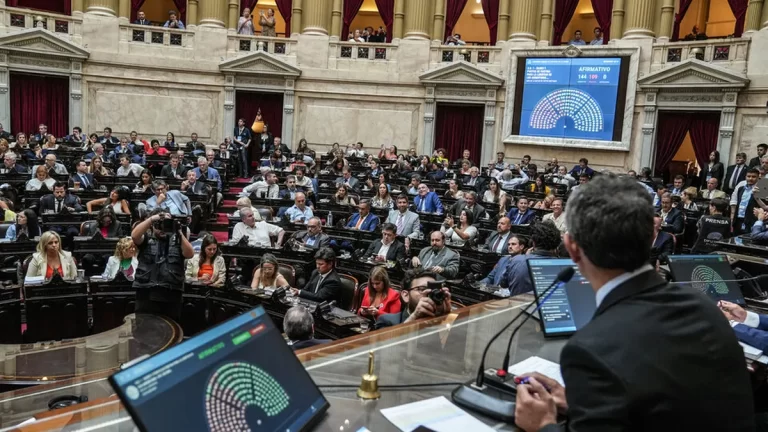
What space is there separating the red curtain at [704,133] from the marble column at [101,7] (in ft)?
56.4

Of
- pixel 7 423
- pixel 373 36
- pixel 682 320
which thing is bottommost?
pixel 7 423

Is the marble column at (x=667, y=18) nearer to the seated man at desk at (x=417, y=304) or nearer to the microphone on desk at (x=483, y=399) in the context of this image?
the seated man at desk at (x=417, y=304)

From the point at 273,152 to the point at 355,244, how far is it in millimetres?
7522

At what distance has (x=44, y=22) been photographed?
17406 millimetres

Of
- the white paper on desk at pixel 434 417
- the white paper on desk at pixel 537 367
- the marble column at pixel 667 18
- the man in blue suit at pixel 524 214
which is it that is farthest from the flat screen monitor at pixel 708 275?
the marble column at pixel 667 18

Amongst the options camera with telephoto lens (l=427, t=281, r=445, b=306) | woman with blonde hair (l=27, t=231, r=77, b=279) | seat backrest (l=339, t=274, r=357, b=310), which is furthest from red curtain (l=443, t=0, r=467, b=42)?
camera with telephoto lens (l=427, t=281, r=445, b=306)

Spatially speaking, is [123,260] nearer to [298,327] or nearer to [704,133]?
[298,327]

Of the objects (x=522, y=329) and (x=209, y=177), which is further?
(x=209, y=177)

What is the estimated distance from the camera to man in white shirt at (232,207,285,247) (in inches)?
351

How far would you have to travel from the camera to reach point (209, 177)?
13359 millimetres

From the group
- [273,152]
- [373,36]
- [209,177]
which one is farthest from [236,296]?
[373,36]

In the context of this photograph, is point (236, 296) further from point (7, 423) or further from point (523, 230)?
point (523, 230)

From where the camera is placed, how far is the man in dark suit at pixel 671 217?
32.1 ft

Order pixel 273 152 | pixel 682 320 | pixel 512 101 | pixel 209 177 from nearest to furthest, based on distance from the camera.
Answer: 1. pixel 682 320
2. pixel 209 177
3. pixel 273 152
4. pixel 512 101
